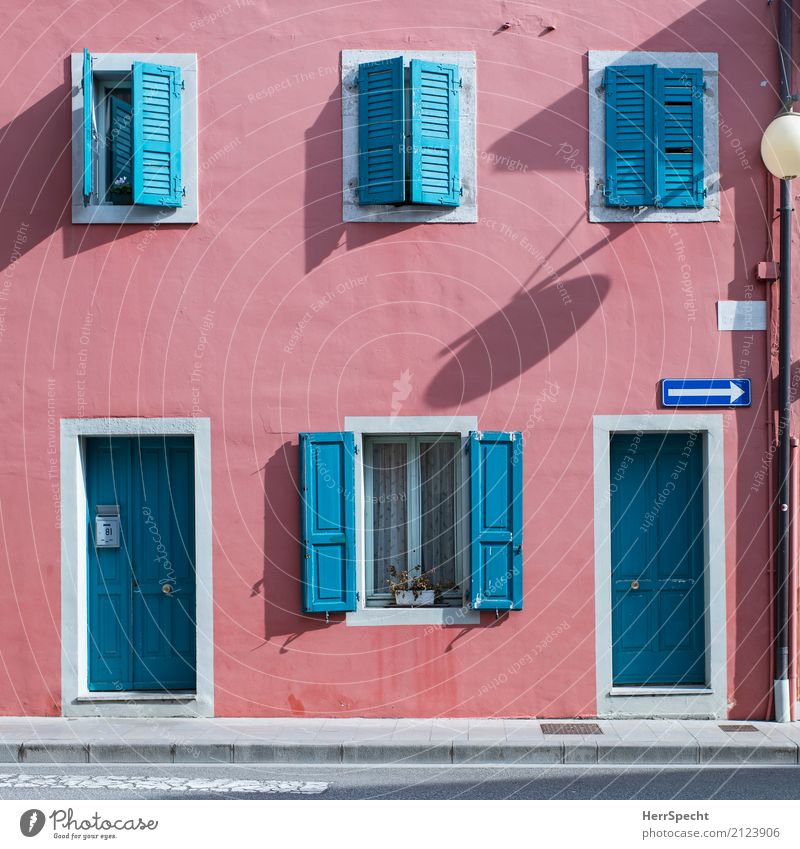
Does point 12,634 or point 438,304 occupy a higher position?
point 438,304

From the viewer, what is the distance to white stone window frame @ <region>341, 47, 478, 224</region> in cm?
1012

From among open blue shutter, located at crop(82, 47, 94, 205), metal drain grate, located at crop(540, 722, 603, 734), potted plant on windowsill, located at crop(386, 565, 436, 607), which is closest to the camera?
metal drain grate, located at crop(540, 722, 603, 734)

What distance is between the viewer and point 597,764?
8969mm

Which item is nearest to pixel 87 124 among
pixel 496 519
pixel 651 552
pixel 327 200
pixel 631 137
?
pixel 327 200

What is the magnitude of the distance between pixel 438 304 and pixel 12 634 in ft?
15.3

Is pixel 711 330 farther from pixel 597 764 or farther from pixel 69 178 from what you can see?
pixel 69 178

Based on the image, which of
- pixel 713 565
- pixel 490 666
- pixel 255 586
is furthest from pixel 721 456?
pixel 255 586

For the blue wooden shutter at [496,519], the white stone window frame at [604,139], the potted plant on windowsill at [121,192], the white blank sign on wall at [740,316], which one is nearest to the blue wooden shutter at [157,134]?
the potted plant on windowsill at [121,192]

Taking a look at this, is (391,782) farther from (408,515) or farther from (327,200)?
(327,200)

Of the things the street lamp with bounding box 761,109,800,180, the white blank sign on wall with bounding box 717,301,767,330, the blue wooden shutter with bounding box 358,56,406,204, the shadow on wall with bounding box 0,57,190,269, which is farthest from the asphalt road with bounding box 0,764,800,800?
the blue wooden shutter with bounding box 358,56,406,204

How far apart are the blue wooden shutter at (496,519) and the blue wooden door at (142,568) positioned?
8.28 ft

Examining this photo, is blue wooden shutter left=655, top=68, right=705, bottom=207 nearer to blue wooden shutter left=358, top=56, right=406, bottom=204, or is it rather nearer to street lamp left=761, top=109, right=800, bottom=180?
street lamp left=761, top=109, right=800, bottom=180

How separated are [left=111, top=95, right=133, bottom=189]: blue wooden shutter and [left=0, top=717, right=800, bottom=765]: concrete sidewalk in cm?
470

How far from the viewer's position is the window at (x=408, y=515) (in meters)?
10.0
